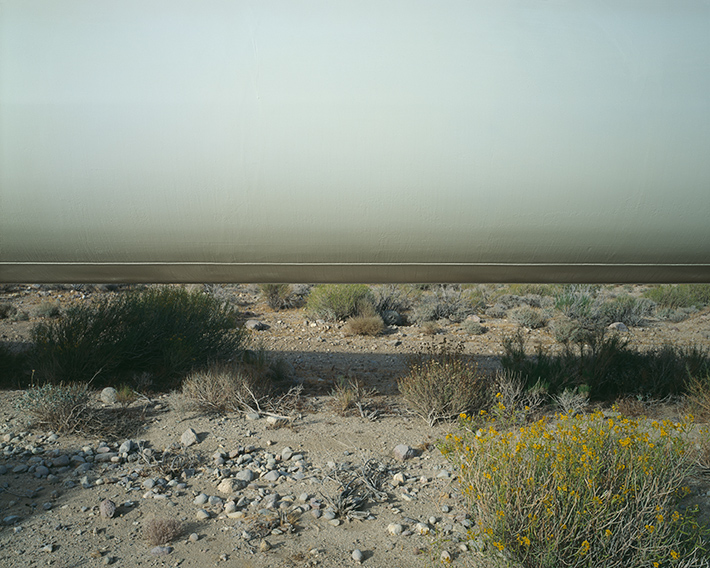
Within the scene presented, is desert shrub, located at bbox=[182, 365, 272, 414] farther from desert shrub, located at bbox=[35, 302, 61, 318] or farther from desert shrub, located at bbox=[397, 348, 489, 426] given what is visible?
desert shrub, located at bbox=[35, 302, 61, 318]

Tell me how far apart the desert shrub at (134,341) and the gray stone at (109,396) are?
1.12 ft

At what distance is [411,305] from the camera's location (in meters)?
14.3

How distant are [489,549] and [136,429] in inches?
141

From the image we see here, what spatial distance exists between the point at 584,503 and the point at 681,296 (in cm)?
1509

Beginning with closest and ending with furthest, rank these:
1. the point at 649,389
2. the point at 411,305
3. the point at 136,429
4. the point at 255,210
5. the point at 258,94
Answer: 1. the point at 258,94
2. the point at 255,210
3. the point at 136,429
4. the point at 649,389
5. the point at 411,305

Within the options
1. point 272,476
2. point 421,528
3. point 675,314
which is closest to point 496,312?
point 675,314

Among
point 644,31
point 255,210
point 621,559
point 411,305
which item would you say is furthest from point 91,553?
point 411,305

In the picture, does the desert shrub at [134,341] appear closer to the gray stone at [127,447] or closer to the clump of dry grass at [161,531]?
the gray stone at [127,447]

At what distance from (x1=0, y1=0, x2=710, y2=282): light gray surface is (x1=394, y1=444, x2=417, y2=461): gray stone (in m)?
2.42

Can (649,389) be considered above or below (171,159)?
below

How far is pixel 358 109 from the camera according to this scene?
112 inches

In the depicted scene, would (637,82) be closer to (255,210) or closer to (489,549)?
(255,210)

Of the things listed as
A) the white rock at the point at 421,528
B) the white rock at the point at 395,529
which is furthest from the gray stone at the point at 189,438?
the white rock at the point at 421,528

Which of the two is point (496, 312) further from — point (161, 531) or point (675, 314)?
point (161, 531)
